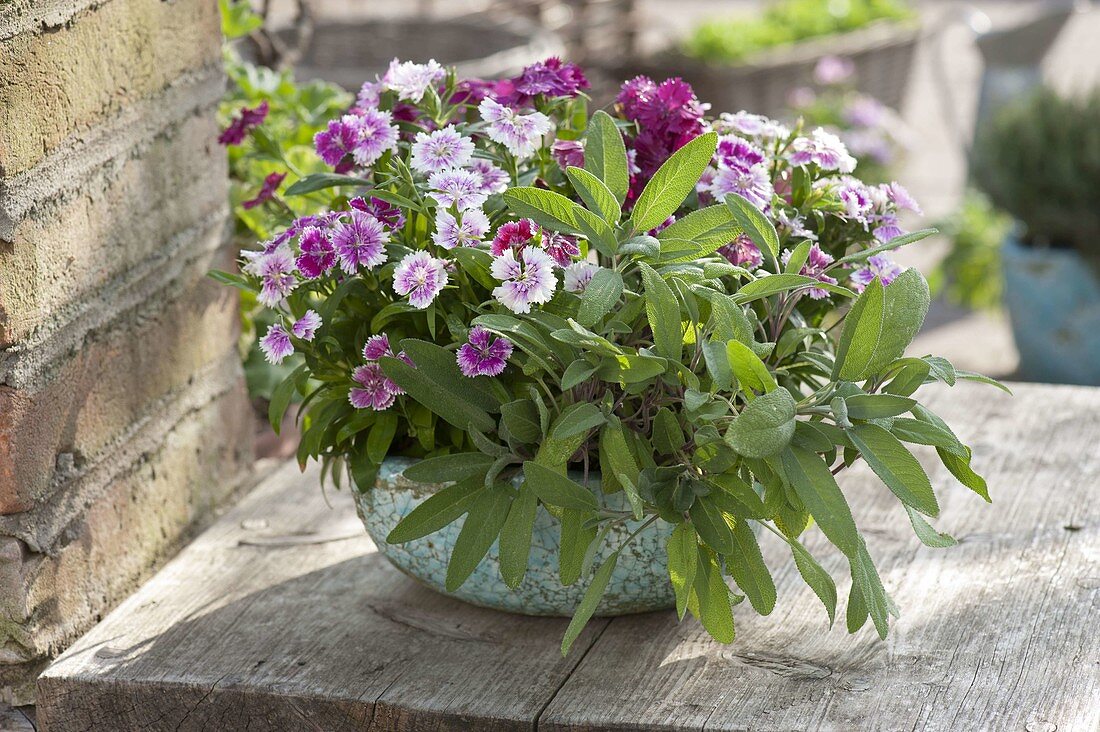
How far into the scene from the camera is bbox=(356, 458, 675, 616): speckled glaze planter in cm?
119

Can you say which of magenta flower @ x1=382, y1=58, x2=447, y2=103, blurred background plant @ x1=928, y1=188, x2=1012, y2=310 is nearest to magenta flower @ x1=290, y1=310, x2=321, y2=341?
magenta flower @ x1=382, y1=58, x2=447, y2=103

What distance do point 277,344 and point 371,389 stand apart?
0.10 meters

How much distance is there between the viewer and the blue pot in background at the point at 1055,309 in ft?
12.0

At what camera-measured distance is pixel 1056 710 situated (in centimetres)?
109

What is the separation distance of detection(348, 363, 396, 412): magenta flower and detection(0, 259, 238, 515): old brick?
1.03 ft

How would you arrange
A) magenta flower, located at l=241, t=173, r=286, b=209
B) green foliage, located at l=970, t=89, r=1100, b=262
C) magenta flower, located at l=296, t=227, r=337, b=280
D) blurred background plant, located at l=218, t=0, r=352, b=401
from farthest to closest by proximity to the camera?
green foliage, located at l=970, t=89, r=1100, b=262 < blurred background plant, located at l=218, t=0, r=352, b=401 < magenta flower, located at l=241, t=173, r=286, b=209 < magenta flower, located at l=296, t=227, r=337, b=280

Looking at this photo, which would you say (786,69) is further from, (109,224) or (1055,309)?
(109,224)

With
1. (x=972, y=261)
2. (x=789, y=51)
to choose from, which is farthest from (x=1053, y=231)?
(x=789, y=51)

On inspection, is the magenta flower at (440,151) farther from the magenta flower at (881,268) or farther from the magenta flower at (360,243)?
the magenta flower at (881,268)

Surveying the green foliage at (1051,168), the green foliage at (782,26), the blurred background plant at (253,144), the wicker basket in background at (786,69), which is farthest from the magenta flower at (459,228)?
the green foliage at (782,26)

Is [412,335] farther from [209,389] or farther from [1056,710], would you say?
[1056,710]

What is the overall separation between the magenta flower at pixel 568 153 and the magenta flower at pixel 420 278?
0.19m

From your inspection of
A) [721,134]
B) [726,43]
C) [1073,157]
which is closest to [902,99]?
[726,43]

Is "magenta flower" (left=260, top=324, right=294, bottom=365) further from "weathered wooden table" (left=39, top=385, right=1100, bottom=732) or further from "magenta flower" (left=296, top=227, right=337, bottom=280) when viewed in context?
"weathered wooden table" (left=39, top=385, right=1100, bottom=732)
